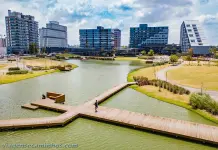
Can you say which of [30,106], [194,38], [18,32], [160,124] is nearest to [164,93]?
[160,124]

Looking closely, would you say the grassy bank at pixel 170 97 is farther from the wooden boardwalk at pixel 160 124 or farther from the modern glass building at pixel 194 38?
the modern glass building at pixel 194 38

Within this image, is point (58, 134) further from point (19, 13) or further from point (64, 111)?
point (19, 13)

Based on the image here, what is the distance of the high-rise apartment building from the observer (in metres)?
173

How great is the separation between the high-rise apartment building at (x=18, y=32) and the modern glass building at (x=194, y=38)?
442ft

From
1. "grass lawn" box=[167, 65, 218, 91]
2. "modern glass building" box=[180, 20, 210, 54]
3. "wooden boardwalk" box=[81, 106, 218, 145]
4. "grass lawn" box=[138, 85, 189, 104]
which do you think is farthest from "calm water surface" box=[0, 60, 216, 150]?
"modern glass building" box=[180, 20, 210, 54]

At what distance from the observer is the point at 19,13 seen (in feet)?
591

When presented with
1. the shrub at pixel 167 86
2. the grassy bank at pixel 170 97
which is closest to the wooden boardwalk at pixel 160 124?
the grassy bank at pixel 170 97

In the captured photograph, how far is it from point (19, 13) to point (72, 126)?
182959mm

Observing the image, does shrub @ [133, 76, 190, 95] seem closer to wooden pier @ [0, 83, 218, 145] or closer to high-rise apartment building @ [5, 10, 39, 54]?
wooden pier @ [0, 83, 218, 145]

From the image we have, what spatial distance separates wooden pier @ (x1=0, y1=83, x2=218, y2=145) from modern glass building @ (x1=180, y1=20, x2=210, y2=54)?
14142 cm

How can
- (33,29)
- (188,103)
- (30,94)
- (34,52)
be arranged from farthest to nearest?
(33,29) → (34,52) → (30,94) → (188,103)

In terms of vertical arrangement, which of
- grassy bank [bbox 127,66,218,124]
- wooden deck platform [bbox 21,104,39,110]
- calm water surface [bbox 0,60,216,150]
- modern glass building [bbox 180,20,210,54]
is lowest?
calm water surface [bbox 0,60,216,150]

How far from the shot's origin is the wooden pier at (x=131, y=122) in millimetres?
20531

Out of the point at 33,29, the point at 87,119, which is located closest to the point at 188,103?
the point at 87,119
